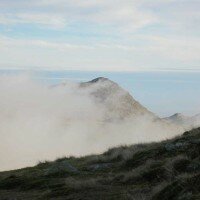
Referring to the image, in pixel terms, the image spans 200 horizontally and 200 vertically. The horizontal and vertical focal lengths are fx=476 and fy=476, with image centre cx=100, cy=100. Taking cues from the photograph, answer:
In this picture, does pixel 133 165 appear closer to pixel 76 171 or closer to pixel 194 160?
pixel 76 171

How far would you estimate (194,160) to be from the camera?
24.4m

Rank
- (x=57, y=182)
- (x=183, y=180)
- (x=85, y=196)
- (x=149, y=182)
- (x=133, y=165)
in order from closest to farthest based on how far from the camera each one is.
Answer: (x=183, y=180) → (x=85, y=196) → (x=149, y=182) → (x=57, y=182) → (x=133, y=165)

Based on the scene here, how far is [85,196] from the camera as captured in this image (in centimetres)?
2208

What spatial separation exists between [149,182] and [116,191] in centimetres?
215

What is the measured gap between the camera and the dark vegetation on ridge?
62.2 ft

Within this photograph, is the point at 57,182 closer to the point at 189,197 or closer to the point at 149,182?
the point at 149,182

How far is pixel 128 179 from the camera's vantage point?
2489 cm

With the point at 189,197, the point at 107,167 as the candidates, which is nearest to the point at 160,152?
the point at 107,167

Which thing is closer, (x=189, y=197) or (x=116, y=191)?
(x=189, y=197)

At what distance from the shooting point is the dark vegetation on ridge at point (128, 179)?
19.0 meters

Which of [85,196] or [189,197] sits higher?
[189,197]

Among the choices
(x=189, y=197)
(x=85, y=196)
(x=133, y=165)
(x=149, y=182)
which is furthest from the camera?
(x=133, y=165)

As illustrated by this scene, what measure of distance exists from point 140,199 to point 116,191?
3.80 m

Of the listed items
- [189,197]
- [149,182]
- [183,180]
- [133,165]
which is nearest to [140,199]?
[183,180]
